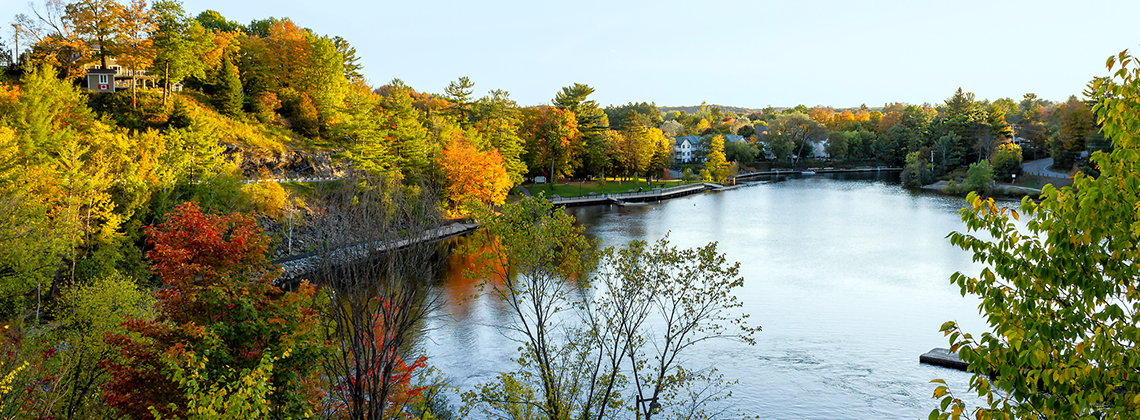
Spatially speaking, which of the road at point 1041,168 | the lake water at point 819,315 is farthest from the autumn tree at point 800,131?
the lake water at point 819,315

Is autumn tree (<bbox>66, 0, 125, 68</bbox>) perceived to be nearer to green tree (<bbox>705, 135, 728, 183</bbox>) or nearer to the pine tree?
the pine tree

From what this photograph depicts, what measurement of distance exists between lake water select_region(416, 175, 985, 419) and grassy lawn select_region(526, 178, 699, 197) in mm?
17355

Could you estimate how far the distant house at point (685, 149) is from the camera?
111m

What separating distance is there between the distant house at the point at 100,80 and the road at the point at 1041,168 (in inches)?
3330

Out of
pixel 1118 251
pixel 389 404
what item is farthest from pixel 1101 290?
pixel 389 404

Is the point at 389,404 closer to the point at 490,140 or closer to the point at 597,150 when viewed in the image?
the point at 490,140

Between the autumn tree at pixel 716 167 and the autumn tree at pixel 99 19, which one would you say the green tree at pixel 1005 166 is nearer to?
the autumn tree at pixel 716 167

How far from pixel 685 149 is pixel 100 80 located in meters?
84.8

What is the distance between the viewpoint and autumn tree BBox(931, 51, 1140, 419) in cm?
477

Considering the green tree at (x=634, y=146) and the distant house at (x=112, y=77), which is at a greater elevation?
the distant house at (x=112, y=77)

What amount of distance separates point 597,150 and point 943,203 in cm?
3471

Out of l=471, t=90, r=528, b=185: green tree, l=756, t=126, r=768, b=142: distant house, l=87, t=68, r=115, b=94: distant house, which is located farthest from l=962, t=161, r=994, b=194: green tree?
l=87, t=68, r=115, b=94: distant house

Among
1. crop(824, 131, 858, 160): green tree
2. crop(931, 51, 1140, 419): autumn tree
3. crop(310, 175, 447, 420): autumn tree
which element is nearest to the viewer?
crop(931, 51, 1140, 419): autumn tree

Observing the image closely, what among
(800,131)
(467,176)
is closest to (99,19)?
(467,176)
